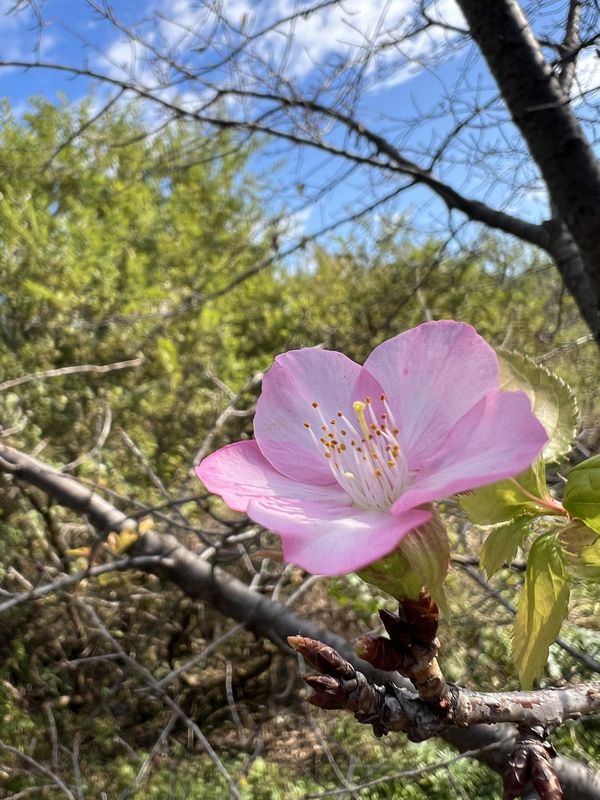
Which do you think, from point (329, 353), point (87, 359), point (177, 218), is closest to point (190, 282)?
point (177, 218)

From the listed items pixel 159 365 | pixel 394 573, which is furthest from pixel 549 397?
pixel 159 365

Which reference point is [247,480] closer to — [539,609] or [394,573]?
[394,573]

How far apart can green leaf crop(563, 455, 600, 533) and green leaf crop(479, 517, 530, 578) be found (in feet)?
0.12

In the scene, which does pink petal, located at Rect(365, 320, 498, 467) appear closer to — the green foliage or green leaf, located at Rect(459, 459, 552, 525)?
green leaf, located at Rect(459, 459, 552, 525)

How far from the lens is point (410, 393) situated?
1.61ft

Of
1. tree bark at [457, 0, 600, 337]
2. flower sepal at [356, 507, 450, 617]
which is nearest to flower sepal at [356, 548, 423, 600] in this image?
flower sepal at [356, 507, 450, 617]

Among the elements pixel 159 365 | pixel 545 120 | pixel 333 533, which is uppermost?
pixel 159 365

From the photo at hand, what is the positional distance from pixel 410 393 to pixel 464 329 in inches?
2.7

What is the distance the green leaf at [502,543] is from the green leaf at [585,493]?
4 centimetres

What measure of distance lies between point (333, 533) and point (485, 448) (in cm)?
11

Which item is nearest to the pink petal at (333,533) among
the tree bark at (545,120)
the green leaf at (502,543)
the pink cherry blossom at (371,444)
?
the pink cherry blossom at (371,444)

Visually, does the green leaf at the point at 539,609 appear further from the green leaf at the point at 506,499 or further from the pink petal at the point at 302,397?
the pink petal at the point at 302,397

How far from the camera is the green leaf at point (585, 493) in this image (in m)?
0.45

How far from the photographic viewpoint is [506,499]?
47cm
